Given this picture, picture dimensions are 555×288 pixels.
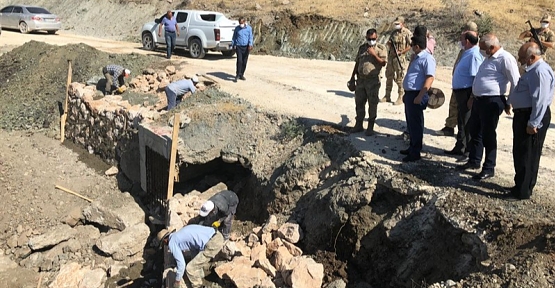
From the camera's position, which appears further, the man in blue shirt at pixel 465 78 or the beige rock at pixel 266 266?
the man in blue shirt at pixel 465 78

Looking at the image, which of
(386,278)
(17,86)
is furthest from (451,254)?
(17,86)

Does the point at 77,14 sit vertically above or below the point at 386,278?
above

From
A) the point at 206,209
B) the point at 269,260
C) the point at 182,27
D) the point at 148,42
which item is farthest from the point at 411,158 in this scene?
the point at 148,42

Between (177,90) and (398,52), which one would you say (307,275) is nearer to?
(398,52)

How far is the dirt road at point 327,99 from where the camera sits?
7652 millimetres

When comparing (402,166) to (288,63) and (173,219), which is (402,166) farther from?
(288,63)

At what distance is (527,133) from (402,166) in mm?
1965

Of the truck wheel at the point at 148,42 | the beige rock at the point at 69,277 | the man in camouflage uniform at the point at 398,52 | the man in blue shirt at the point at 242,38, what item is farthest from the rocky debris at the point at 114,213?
the truck wheel at the point at 148,42

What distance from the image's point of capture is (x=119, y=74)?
13680 millimetres

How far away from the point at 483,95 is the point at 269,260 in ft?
12.4

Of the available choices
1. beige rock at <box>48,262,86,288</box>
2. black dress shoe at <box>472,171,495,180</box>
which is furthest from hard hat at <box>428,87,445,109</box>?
beige rock at <box>48,262,86,288</box>

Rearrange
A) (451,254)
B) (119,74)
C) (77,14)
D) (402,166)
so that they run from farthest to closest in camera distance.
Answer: (77,14)
(119,74)
(402,166)
(451,254)

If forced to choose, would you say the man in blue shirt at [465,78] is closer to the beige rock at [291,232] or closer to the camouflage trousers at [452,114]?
the camouflage trousers at [452,114]

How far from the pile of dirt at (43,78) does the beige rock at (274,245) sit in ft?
30.2
